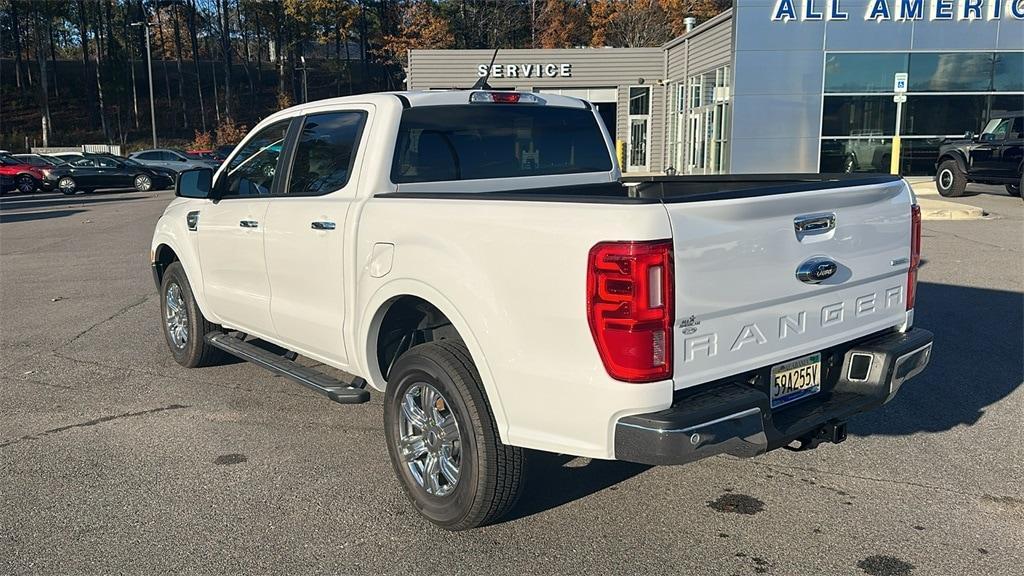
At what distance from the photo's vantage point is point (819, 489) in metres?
4.13

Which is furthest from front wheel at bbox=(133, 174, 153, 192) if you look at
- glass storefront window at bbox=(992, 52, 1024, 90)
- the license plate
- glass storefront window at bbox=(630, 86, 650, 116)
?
the license plate

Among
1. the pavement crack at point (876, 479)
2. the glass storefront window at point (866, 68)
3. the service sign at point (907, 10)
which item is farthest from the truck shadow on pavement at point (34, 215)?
the glass storefront window at point (866, 68)

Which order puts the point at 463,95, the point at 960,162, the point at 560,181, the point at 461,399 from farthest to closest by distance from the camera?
the point at 960,162
the point at 560,181
the point at 463,95
the point at 461,399

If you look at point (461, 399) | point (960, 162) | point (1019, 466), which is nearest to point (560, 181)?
point (461, 399)

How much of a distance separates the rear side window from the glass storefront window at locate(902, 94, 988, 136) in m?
23.7

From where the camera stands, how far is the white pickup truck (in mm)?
3004

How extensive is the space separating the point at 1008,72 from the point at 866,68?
166 inches

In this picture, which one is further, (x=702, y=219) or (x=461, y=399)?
(x=461, y=399)

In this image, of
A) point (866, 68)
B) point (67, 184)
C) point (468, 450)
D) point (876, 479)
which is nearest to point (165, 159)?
point (67, 184)

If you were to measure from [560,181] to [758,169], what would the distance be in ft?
75.7

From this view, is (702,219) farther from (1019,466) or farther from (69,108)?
(69,108)

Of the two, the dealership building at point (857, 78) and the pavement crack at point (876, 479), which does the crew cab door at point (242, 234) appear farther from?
the dealership building at point (857, 78)

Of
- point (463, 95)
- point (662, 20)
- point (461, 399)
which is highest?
point (662, 20)

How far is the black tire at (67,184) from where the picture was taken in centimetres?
2969
